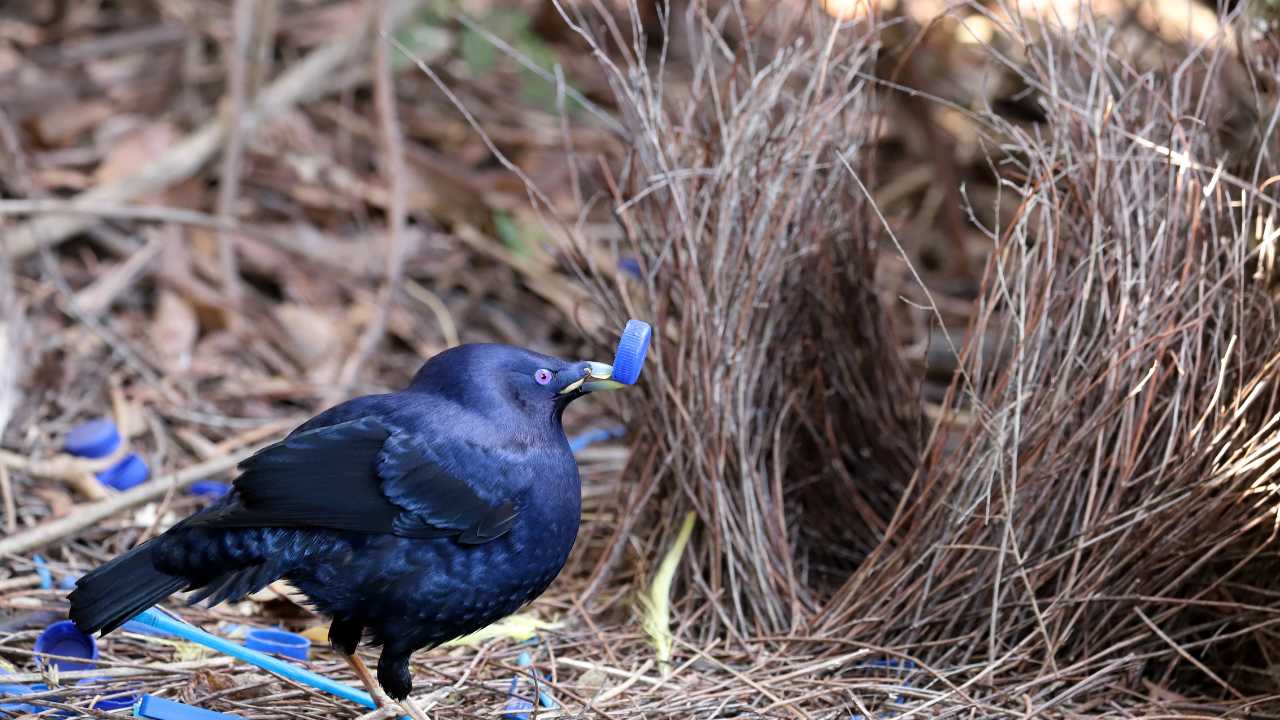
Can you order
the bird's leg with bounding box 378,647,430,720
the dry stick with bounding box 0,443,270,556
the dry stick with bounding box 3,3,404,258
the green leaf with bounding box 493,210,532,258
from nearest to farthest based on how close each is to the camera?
1. the bird's leg with bounding box 378,647,430,720
2. the dry stick with bounding box 0,443,270,556
3. the dry stick with bounding box 3,3,404,258
4. the green leaf with bounding box 493,210,532,258

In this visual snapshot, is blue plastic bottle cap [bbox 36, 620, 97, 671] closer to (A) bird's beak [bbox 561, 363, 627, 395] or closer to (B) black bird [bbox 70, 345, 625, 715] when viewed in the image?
(B) black bird [bbox 70, 345, 625, 715]

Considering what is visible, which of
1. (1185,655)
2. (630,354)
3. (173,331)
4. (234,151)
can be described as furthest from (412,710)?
(234,151)

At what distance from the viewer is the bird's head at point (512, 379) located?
252cm

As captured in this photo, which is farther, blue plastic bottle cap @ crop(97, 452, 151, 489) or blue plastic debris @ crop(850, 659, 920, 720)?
blue plastic bottle cap @ crop(97, 452, 151, 489)

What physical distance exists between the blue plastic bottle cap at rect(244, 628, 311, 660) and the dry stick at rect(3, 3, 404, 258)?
170 centimetres

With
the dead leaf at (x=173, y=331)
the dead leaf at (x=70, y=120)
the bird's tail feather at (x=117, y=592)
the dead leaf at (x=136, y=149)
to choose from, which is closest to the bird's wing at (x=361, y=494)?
the bird's tail feather at (x=117, y=592)

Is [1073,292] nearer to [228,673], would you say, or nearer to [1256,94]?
[1256,94]

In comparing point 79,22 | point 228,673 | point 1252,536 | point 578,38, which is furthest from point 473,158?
point 1252,536

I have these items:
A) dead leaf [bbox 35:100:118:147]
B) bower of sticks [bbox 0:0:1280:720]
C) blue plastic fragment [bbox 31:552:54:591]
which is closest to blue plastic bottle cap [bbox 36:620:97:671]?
bower of sticks [bbox 0:0:1280:720]

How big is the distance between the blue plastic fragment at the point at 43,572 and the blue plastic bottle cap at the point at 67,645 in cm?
24

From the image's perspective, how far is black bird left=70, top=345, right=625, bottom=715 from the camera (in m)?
2.36

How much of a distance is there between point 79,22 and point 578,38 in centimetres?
190

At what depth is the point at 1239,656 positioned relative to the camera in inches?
108

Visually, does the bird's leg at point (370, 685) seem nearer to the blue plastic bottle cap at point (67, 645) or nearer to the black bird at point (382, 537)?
the black bird at point (382, 537)
